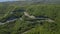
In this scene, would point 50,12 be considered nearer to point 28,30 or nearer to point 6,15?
point 28,30

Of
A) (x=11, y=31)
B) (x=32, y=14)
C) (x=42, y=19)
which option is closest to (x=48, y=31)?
(x=42, y=19)

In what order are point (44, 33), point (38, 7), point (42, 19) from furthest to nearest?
point (38, 7), point (42, 19), point (44, 33)

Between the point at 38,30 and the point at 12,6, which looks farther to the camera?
the point at 12,6

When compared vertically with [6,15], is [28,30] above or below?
below

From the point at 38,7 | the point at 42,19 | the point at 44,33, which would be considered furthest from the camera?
the point at 38,7

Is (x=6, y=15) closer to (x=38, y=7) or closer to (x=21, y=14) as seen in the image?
(x=21, y=14)

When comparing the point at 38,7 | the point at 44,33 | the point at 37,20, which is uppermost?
the point at 38,7

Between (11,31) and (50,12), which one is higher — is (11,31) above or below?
below

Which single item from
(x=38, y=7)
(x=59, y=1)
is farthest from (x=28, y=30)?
(x=59, y=1)
